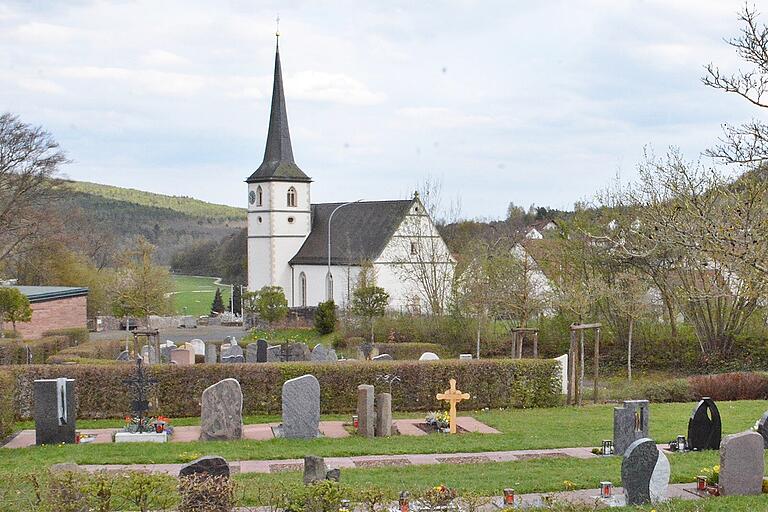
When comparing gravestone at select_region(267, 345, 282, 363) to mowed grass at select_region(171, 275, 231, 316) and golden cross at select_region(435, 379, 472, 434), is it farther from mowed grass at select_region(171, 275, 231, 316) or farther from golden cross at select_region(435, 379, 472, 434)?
mowed grass at select_region(171, 275, 231, 316)

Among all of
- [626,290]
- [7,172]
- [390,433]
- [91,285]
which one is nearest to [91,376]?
[390,433]

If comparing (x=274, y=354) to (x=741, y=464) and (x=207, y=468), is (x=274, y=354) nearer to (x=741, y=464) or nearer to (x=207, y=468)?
(x=207, y=468)

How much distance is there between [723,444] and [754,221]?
3.10 m

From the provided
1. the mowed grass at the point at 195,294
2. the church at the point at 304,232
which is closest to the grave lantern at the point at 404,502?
the church at the point at 304,232

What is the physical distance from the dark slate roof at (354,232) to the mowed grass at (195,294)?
12.4m

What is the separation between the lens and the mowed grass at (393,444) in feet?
48.2

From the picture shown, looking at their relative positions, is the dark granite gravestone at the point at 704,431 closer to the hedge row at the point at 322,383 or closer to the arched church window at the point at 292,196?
the hedge row at the point at 322,383

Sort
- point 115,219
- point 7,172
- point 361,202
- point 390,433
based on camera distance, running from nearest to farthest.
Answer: point 390,433 → point 7,172 → point 361,202 → point 115,219

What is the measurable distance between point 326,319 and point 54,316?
12.6 metres

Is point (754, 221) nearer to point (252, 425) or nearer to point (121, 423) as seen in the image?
point (252, 425)

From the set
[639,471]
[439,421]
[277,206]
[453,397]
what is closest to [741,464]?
[639,471]

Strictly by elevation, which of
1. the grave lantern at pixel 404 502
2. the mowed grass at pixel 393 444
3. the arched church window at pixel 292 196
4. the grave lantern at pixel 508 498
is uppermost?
the arched church window at pixel 292 196

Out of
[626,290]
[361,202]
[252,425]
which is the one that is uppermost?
[361,202]

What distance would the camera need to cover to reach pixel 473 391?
2105cm
